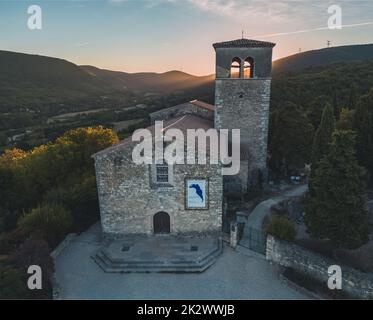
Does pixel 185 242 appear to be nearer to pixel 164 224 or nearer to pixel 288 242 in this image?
pixel 164 224

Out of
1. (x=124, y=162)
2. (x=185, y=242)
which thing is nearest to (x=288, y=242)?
(x=185, y=242)

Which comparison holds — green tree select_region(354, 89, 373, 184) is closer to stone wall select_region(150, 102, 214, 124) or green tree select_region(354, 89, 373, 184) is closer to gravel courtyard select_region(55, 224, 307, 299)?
stone wall select_region(150, 102, 214, 124)

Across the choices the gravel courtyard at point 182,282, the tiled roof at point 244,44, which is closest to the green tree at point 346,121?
the tiled roof at point 244,44

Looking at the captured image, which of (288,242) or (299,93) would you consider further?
(299,93)

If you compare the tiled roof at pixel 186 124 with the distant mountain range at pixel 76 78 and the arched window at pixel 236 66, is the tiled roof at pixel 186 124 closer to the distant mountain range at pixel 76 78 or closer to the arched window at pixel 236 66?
the arched window at pixel 236 66

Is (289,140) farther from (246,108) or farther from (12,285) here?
(12,285)

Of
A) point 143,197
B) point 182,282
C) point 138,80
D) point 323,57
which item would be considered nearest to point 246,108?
point 143,197

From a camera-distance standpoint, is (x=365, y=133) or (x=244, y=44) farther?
(x=365, y=133)
